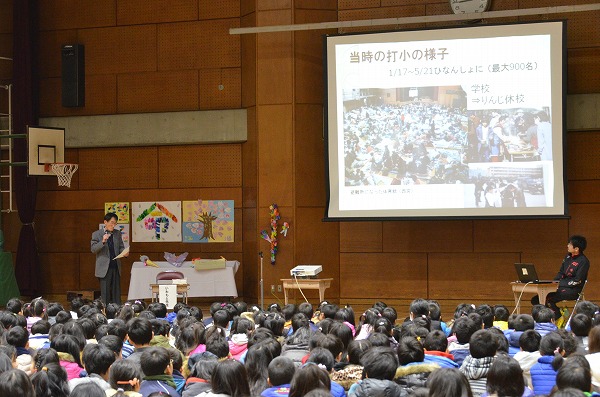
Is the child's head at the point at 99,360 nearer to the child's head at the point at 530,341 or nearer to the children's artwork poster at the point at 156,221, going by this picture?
the child's head at the point at 530,341

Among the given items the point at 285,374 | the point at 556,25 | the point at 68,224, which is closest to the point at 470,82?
the point at 556,25

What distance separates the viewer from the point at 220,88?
1311cm

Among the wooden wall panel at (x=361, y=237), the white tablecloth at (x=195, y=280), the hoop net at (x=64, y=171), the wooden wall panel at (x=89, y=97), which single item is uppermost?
the wooden wall panel at (x=89, y=97)

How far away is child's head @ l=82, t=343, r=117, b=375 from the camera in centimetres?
468

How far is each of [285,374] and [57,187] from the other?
33.8ft

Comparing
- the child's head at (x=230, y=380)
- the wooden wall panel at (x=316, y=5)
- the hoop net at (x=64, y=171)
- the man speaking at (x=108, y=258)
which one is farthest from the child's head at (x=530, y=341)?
the hoop net at (x=64, y=171)

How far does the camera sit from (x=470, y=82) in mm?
11570

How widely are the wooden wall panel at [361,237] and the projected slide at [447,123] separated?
0.58 meters

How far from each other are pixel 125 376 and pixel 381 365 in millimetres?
1222

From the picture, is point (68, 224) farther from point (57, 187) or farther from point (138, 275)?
point (138, 275)

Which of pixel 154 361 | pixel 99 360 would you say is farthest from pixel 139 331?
pixel 154 361

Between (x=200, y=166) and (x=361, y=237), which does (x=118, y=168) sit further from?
(x=361, y=237)

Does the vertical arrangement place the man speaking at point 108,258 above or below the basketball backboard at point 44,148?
below

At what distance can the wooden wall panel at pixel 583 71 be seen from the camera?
1168 centimetres
